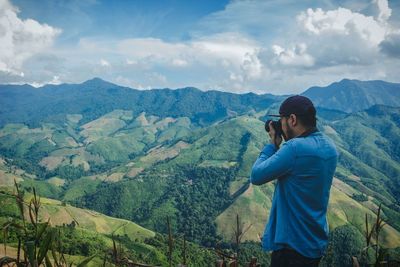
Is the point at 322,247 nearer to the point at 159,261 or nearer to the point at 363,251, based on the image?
the point at 363,251

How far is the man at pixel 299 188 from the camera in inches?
153

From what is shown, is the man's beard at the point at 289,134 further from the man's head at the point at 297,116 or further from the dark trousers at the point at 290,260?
the dark trousers at the point at 290,260

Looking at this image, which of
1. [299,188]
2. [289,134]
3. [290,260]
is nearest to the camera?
[290,260]

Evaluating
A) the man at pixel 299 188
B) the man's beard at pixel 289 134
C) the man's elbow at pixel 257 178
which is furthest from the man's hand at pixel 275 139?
the man's elbow at pixel 257 178

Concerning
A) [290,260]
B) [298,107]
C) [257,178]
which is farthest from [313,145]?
[290,260]

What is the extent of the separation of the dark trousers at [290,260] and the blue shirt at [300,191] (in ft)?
0.16

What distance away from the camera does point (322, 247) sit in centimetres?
398

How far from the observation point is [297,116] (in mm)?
4160

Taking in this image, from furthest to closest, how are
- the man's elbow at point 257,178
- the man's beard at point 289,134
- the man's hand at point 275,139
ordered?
the man's hand at point 275,139 → the man's beard at point 289,134 → the man's elbow at point 257,178

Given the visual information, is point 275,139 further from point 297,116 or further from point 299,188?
point 299,188

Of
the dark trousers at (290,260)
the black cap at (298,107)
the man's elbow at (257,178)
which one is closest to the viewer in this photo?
the dark trousers at (290,260)

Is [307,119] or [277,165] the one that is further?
[307,119]

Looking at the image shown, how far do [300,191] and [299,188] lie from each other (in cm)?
3

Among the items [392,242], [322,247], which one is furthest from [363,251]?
[392,242]
